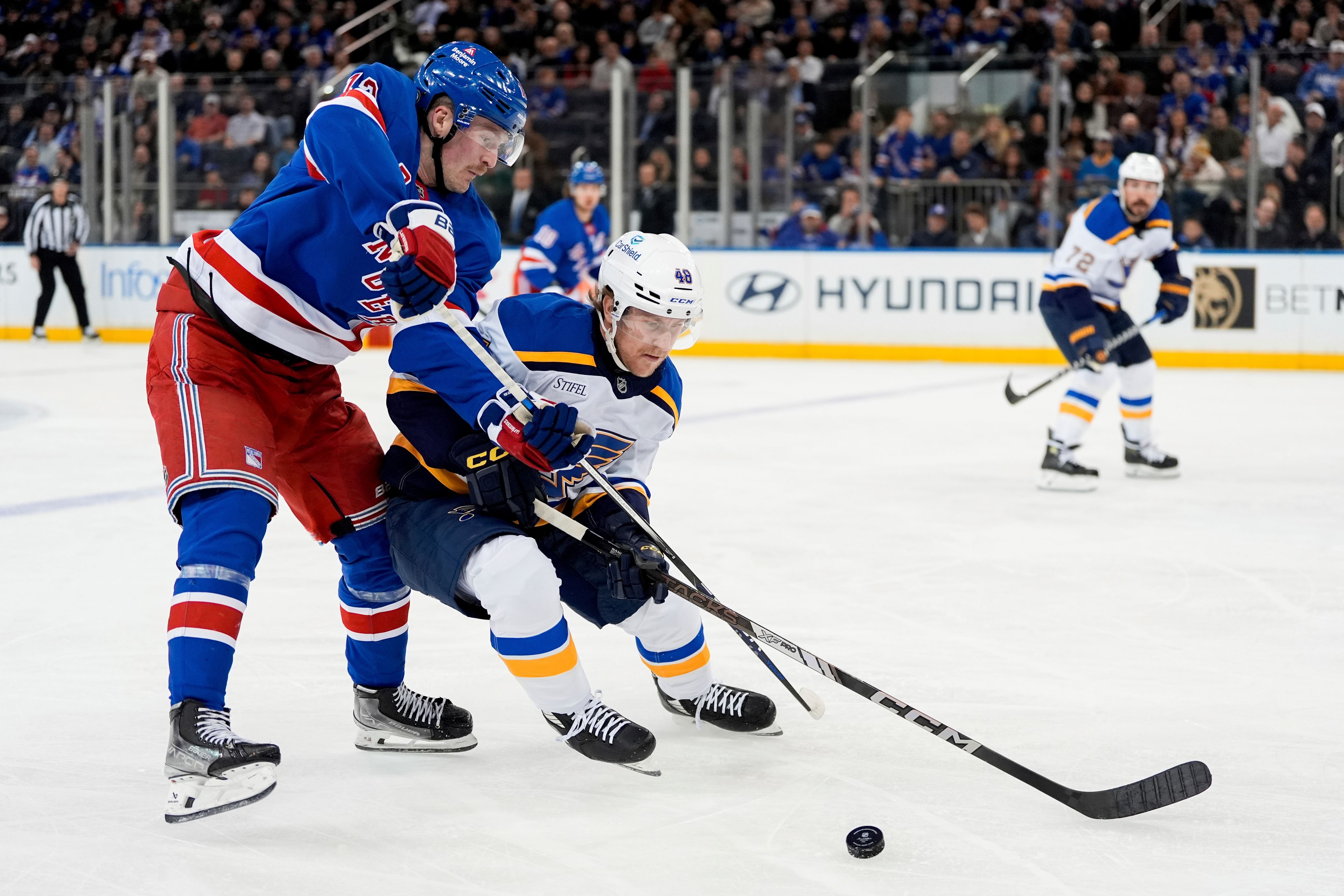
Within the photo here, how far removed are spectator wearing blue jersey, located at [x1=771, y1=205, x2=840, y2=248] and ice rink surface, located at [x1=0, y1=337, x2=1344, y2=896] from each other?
498 centimetres

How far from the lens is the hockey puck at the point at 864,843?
6.34 ft

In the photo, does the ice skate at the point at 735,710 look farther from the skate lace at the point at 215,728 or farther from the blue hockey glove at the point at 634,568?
the skate lace at the point at 215,728

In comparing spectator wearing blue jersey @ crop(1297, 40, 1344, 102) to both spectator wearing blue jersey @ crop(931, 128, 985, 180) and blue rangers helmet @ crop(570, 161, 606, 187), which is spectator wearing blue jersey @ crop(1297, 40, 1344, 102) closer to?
spectator wearing blue jersey @ crop(931, 128, 985, 180)

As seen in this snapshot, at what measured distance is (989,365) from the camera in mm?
A: 9672

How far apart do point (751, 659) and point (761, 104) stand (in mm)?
7621

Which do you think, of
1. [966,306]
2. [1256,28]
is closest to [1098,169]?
[966,306]

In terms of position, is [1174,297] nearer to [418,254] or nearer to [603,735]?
[603,735]

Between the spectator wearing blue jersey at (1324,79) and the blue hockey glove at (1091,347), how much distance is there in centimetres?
455

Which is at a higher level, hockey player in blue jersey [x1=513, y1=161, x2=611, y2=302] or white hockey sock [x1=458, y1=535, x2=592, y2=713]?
hockey player in blue jersey [x1=513, y1=161, x2=611, y2=302]

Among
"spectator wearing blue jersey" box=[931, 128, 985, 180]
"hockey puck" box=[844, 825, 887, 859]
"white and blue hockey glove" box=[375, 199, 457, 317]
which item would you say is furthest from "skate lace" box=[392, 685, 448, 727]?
"spectator wearing blue jersey" box=[931, 128, 985, 180]

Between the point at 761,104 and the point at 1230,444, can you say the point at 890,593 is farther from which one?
the point at 761,104

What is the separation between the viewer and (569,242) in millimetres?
7570

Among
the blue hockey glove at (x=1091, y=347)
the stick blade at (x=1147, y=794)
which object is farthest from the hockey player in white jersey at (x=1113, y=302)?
the stick blade at (x=1147, y=794)

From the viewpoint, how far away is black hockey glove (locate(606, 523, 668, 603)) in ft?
7.34
